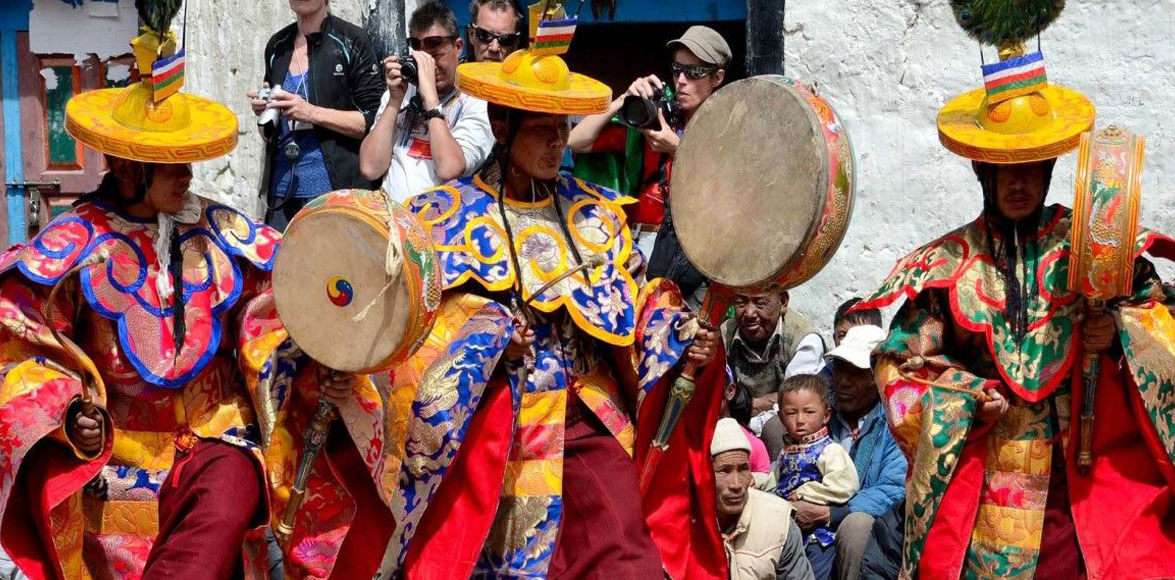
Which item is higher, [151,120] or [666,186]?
[151,120]

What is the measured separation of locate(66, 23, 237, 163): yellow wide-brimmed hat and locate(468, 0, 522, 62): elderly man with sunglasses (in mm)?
1479

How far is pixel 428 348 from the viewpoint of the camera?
20.1 ft

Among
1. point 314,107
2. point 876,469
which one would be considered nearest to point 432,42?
point 314,107

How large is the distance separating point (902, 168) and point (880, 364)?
249 centimetres

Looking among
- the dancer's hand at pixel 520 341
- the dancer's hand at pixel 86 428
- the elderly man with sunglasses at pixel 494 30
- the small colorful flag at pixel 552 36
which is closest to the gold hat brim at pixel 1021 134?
the small colorful flag at pixel 552 36

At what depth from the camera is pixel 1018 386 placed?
20.6 feet

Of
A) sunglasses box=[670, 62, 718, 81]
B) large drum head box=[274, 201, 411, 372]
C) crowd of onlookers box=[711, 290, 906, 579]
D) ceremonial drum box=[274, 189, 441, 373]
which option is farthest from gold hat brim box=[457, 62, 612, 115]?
sunglasses box=[670, 62, 718, 81]

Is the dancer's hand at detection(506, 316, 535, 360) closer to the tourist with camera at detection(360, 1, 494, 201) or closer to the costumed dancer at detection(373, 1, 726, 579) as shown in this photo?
the costumed dancer at detection(373, 1, 726, 579)

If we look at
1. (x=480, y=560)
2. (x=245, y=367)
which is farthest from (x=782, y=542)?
(x=245, y=367)

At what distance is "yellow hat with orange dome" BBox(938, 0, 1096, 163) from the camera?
6.08 metres

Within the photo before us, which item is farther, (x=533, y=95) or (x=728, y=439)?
(x=728, y=439)

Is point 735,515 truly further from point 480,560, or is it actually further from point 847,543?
point 480,560

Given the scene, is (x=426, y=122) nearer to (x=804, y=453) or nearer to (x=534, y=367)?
(x=534, y=367)

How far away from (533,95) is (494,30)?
5.21ft
